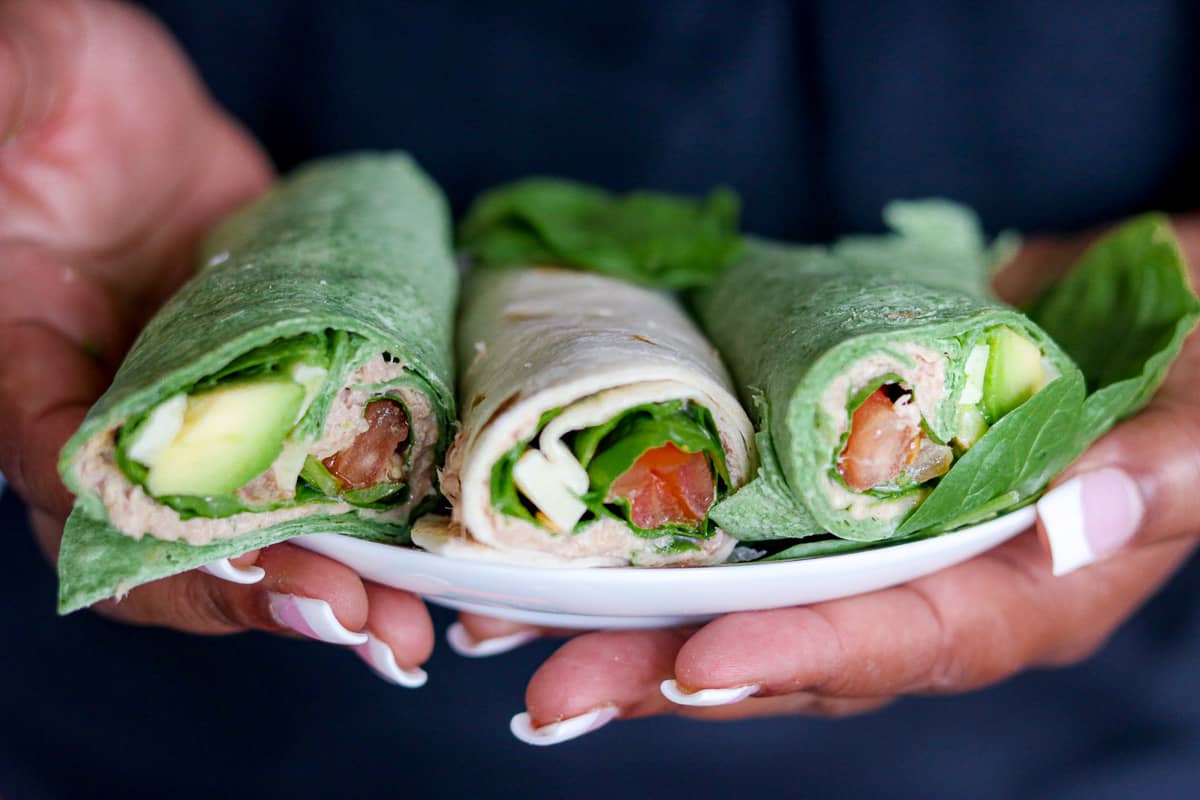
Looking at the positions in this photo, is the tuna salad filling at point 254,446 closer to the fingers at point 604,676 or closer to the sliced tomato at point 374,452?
the sliced tomato at point 374,452

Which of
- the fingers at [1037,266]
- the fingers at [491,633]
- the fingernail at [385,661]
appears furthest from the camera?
the fingers at [1037,266]

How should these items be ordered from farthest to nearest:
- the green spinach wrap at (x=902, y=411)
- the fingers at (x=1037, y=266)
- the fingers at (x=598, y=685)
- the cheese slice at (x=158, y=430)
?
the fingers at (x=1037, y=266), the fingers at (x=598, y=685), the green spinach wrap at (x=902, y=411), the cheese slice at (x=158, y=430)

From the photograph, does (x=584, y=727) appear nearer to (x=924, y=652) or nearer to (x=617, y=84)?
(x=924, y=652)

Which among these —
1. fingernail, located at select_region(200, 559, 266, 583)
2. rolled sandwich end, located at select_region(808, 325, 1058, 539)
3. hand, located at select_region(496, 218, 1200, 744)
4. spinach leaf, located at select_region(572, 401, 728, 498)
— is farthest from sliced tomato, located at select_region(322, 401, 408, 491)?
rolled sandwich end, located at select_region(808, 325, 1058, 539)

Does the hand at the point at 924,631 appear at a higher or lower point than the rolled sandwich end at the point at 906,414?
lower

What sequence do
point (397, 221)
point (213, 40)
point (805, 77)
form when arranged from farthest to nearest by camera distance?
1. point (213, 40)
2. point (805, 77)
3. point (397, 221)

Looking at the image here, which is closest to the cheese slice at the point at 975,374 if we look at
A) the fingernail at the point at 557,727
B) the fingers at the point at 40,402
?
the fingernail at the point at 557,727

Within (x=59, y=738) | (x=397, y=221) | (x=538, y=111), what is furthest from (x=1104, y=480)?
(x=59, y=738)

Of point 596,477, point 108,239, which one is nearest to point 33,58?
point 108,239
